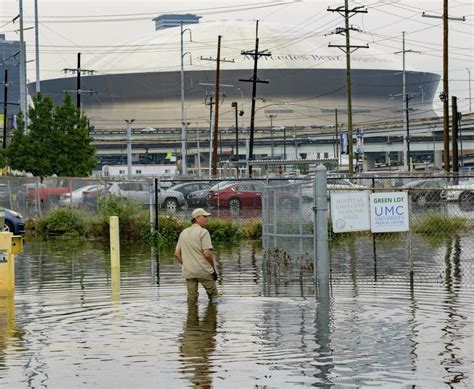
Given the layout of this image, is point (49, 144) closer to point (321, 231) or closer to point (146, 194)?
point (146, 194)

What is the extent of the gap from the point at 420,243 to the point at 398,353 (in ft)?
59.5

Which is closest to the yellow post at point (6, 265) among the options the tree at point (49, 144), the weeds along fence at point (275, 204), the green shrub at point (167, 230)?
the weeds along fence at point (275, 204)

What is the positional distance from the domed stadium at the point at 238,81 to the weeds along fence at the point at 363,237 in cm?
11700

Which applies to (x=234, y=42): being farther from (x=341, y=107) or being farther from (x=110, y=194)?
(x=110, y=194)

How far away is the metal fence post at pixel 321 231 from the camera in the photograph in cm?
1753

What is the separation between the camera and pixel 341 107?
167375 mm

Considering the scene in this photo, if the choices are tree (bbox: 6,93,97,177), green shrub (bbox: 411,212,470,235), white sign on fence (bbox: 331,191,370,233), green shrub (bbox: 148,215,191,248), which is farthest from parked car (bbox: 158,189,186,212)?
white sign on fence (bbox: 331,191,370,233)

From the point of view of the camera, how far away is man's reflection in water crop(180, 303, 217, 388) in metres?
10.8

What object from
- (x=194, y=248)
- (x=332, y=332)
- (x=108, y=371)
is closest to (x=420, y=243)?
(x=194, y=248)

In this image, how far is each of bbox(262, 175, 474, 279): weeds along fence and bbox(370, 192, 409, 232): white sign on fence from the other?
0.79ft

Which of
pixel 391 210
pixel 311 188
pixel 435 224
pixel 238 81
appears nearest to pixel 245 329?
pixel 391 210

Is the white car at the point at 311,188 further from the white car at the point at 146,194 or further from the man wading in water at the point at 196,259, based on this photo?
the white car at the point at 146,194

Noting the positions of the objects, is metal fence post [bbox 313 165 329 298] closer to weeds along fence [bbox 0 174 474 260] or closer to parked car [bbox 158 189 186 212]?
weeds along fence [bbox 0 174 474 260]

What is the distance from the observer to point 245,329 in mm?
13961
